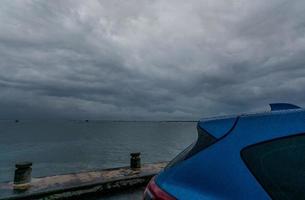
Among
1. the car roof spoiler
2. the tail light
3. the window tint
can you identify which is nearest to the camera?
the tail light

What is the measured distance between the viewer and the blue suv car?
1.66m

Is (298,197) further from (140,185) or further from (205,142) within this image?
(140,185)

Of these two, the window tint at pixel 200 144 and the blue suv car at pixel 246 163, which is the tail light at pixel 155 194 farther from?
the window tint at pixel 200 144

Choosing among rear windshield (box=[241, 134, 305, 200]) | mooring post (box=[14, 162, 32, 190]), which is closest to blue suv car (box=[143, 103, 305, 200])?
rear windshield (box=[241, 134, 305, 200])

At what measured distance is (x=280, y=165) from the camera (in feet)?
5.62

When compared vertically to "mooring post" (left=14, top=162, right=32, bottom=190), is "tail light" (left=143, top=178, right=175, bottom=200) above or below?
above

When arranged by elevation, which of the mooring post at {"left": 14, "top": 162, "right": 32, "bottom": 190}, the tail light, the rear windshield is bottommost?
the mooring post at {"left": 14, "top": 162, "right": 32, "bottom": 190}

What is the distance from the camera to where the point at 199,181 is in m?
1.90

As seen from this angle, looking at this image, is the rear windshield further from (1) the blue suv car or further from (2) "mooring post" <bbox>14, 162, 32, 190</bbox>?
(2) "mooring post" <bbox>14, 162, 32, 190</bbox>

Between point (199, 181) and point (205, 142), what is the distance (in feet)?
0.97

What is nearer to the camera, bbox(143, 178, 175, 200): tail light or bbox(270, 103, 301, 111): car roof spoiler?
bbox(143, 178, 175, 200): tail light

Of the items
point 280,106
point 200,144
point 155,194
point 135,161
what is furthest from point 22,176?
point 280,106

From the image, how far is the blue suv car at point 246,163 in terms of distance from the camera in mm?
1659

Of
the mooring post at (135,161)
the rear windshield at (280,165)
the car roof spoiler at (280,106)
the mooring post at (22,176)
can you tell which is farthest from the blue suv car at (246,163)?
the mooring post at (135,161)
